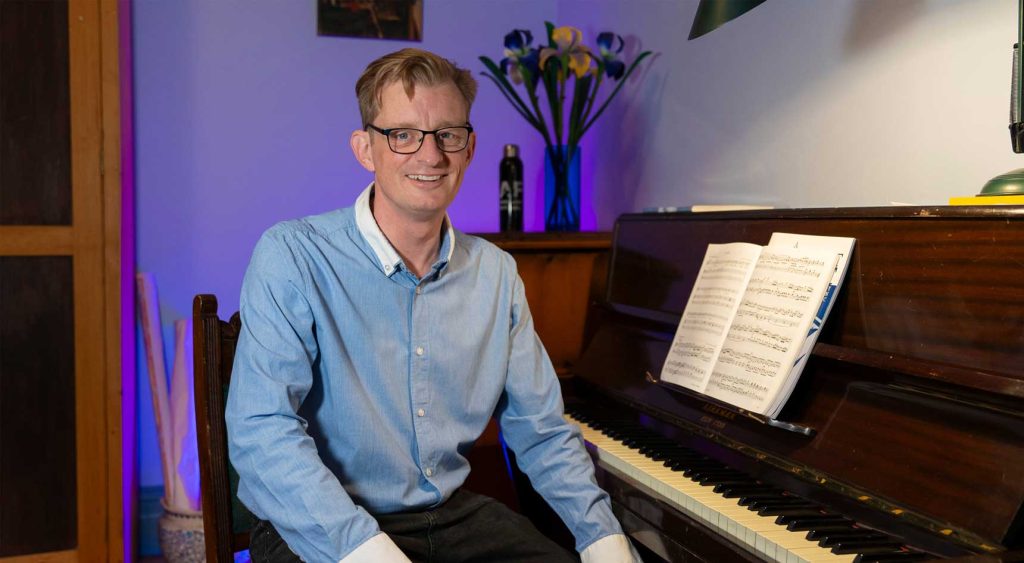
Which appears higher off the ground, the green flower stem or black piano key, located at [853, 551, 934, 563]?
the green flower stem

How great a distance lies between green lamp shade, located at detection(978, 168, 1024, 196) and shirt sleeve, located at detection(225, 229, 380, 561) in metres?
1.04

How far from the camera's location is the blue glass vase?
289 cm

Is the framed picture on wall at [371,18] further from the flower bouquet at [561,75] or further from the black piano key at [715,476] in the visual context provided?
the black piano key at [715,476]

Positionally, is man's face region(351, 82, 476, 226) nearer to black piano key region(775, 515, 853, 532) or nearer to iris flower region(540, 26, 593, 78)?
black piano key region(775, 515, 853, 532)

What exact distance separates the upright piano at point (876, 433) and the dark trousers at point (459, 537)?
0.19 metres

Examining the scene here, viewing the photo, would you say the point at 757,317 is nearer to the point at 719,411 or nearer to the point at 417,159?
the point at 719,411

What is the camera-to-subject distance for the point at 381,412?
5.30ft

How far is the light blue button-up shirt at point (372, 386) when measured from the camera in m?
1.43

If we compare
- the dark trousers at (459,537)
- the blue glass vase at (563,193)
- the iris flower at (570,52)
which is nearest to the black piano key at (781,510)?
the dark trousers at (459,537)

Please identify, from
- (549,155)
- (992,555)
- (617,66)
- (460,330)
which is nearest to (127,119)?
(549,155)

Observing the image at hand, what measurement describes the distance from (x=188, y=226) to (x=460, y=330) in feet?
5.88

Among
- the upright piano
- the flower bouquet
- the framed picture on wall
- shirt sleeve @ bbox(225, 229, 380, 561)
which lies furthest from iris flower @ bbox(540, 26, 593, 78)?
shirt sleeve @ bbox(225, 229, 380, 561)

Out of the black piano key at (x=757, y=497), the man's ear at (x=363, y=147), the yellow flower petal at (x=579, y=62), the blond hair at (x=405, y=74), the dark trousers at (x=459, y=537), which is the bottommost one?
the dark trousers at (x=459, y=537)

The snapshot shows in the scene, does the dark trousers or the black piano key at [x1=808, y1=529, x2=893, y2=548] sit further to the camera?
the dark trousers
